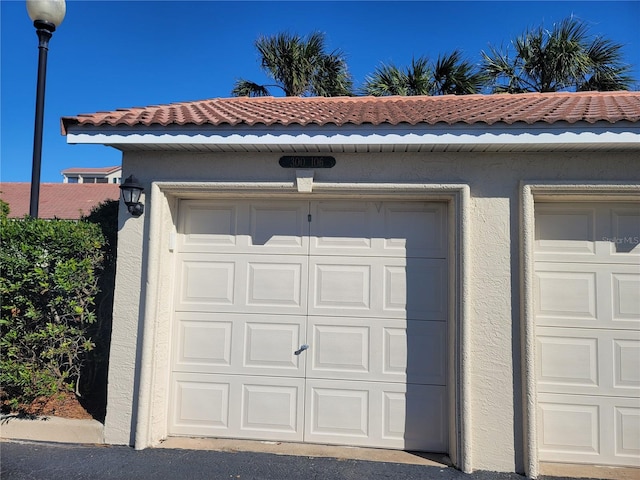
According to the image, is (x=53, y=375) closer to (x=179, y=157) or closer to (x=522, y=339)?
(x=179, y=157)

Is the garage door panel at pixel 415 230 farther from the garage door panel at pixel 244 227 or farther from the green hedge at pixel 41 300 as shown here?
the green hedge at pixel 41 300

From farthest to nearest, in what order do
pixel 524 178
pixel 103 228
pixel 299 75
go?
pixel 299 75 < pixel 103 228 < pixel 524 178

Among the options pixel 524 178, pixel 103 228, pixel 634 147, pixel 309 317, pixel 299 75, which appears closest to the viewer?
pixel 634 147

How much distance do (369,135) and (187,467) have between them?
365cm

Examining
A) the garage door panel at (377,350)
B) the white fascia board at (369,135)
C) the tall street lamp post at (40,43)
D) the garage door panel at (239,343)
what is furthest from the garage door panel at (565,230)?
the tall street lamp post at (40,43)

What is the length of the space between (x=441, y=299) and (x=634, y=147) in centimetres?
231

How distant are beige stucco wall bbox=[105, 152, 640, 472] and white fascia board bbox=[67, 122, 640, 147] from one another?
37cm

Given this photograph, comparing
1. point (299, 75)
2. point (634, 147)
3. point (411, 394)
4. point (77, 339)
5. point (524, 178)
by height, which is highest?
point (299, 75)

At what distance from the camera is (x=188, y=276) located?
457cm

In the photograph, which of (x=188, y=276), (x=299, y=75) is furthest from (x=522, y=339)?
(x=299, y=75)

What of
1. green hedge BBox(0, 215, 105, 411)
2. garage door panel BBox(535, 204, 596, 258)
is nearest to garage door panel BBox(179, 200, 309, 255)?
green hedge BBox(0, 215, 105, 411)

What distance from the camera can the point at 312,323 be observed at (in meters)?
4.39

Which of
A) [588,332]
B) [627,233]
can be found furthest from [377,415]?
[627,233]

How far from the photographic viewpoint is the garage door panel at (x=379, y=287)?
4258mm
